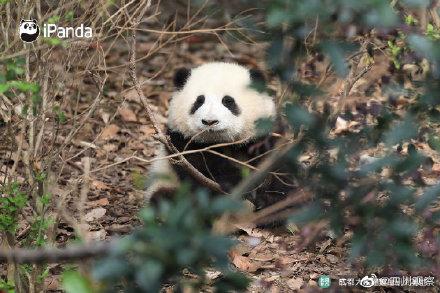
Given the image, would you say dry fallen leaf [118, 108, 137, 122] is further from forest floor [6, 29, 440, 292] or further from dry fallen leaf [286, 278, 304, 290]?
dry fallen leaf [286, 278, 304, 290]

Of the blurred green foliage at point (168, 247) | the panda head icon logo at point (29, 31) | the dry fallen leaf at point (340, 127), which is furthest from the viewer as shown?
the dry fallen leaf at point (340, 127)

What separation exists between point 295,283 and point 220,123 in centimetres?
136

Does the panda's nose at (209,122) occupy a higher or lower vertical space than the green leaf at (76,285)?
higher

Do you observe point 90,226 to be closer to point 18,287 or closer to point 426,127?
point 18,287

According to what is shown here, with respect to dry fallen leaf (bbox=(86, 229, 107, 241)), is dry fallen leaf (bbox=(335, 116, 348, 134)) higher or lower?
higher

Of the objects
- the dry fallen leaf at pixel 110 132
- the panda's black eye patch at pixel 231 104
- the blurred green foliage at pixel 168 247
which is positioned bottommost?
the blurred green foliage at pixel 168 247

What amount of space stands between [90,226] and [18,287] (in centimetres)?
140

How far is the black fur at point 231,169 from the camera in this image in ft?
17.1

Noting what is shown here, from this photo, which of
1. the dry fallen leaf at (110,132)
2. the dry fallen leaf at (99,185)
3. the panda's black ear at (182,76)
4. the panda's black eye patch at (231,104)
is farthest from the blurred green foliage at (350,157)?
the dry fallen leaf at (110,132)

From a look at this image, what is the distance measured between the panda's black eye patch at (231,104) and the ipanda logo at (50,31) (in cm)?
132

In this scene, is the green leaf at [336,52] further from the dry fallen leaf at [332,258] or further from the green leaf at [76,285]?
the dry fallen leaf at [332,258]

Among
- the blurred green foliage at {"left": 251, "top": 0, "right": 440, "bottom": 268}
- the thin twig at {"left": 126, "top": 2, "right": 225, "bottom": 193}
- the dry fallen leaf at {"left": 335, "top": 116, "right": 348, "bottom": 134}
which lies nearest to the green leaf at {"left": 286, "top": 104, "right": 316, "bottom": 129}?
the blurred green foliage at {"left": 251, "top": 0, "right": 440, "bottom": 268}

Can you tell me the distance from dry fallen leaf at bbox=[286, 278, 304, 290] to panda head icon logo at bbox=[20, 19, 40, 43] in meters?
1.98

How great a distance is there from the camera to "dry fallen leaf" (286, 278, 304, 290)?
4187 mm
